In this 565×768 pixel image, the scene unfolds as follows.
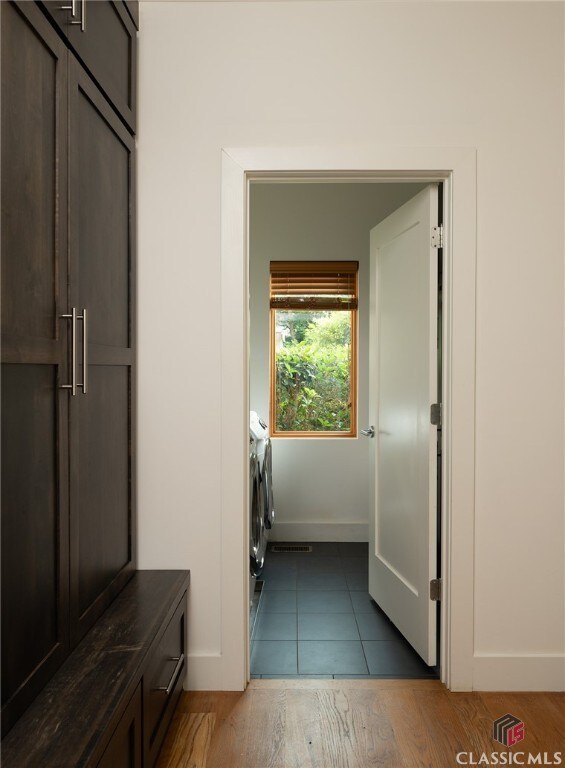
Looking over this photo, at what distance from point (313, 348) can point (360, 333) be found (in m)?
0.37

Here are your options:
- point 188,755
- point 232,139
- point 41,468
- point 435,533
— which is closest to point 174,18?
point 232,139

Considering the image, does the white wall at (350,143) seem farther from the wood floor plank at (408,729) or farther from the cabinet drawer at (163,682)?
the wood floor plank at (408,729)

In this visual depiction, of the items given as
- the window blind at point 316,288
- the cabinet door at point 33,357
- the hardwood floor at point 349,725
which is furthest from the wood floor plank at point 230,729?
the window blind at point 316,288

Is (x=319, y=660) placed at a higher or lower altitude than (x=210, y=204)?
lower

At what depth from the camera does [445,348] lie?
2.38 meters

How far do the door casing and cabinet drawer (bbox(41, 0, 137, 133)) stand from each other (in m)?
0.42

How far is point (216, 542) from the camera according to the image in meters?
2.36

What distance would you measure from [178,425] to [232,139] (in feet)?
3.73

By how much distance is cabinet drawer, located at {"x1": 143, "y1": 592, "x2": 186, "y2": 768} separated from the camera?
5.49 feet

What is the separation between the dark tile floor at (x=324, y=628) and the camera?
8.43ft

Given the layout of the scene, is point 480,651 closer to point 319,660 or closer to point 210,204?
point 319,660

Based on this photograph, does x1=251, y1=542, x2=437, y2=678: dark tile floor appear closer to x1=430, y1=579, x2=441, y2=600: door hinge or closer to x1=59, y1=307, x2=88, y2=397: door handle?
x1=430, y1=579, x2=441, y2=600: door hinge

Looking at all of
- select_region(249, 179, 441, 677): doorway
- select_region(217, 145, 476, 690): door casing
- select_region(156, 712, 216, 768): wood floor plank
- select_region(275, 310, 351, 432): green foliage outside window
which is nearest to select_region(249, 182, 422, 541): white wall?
select_region(249, 179, 441, 677): doorway

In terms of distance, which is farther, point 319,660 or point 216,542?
point 319,660
